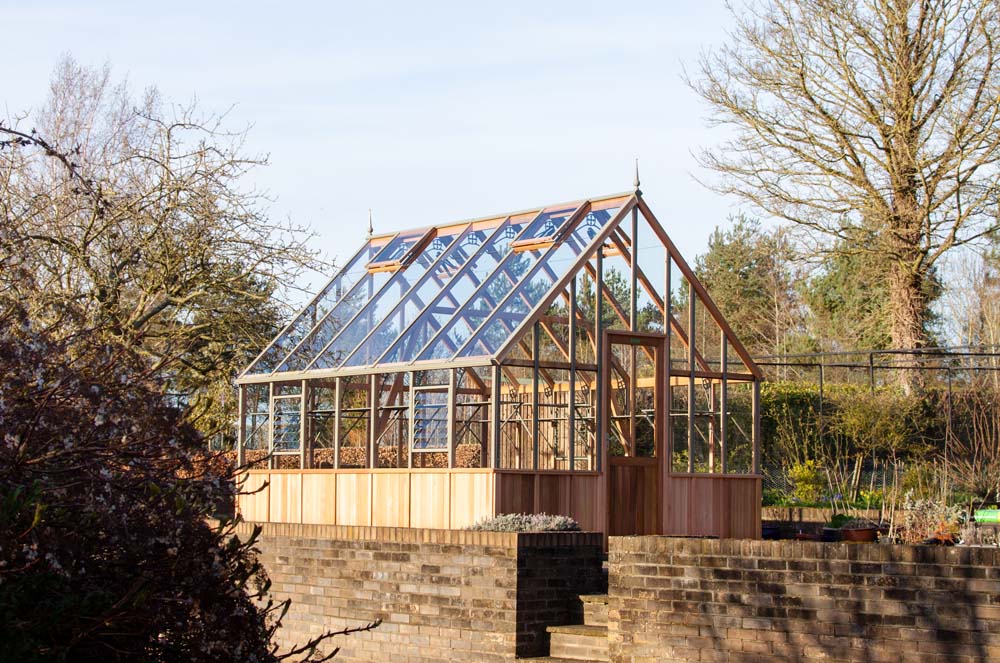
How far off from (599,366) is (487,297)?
170cm

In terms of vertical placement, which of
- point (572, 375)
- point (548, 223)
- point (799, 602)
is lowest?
point (799, 602)

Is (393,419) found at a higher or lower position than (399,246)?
lower

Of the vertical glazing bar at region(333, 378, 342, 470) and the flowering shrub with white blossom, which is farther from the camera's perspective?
the vertical glazing bar at region(333, 378, 342, 470)

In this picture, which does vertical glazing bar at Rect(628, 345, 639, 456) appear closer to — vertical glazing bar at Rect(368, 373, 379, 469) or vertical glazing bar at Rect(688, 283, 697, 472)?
vertical glazing bar at Rect(688, 283, 697, 472)

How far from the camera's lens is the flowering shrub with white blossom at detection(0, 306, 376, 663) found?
502 centimetres

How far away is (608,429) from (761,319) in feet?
Answer: 86.8

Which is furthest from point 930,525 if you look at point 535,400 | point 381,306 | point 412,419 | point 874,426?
point 874,426

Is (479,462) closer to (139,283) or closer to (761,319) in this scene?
(139,283)

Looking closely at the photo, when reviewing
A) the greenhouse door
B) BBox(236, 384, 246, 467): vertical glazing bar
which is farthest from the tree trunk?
BBox(236, 384, 246, 467): vertical glazing bar

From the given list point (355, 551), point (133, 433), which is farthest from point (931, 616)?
point (355, 551)

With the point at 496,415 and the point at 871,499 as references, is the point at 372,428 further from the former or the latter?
the point at 871,499

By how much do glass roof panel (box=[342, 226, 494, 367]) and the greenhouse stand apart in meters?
0.03

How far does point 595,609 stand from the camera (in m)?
11.3

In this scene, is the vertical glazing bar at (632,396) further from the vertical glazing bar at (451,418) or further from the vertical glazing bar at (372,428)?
the vertical glazing bar at (372,428)
